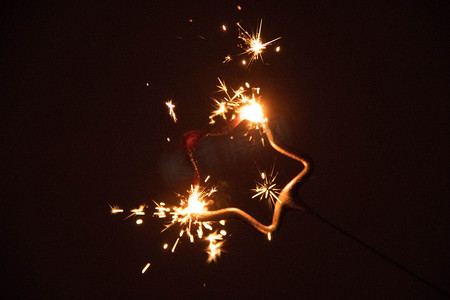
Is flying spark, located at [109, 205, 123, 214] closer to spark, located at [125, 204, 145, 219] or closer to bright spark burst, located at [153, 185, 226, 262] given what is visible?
spark, located at [125, 204, 145, 219]

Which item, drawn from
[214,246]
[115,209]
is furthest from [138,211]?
[214,246]

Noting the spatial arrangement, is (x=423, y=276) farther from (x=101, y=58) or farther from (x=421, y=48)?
(x=101, y=58)

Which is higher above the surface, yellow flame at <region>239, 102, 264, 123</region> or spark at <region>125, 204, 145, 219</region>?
yellow flame at <region>239, 102, 264, 123</region>

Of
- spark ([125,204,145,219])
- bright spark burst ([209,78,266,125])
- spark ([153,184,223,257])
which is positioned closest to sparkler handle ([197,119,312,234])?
spark ([153,184,223,257])

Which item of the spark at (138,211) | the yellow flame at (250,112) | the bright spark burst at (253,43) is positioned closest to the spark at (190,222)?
the spark at (138,211)

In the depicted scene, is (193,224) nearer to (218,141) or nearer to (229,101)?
(218,141)
